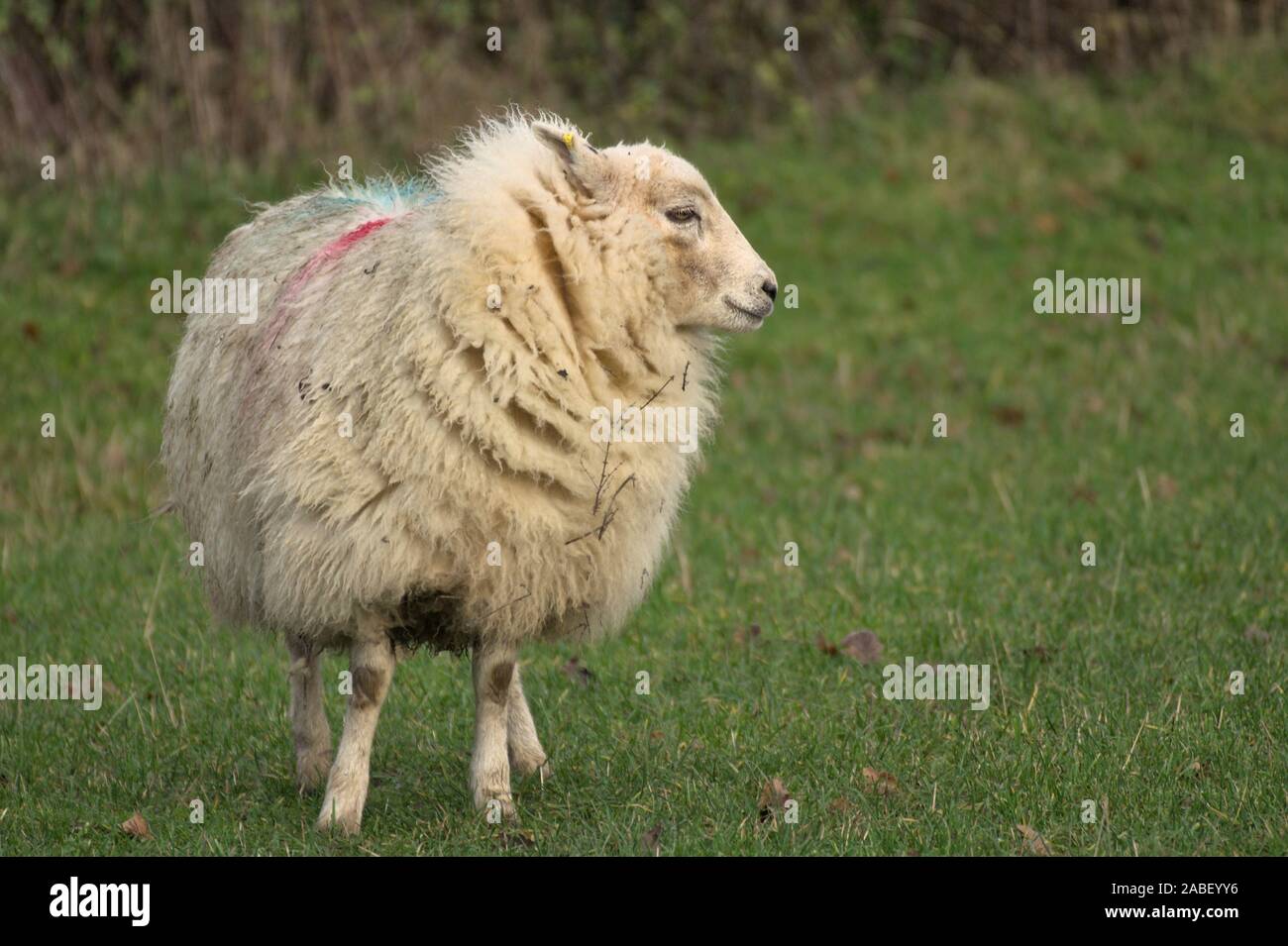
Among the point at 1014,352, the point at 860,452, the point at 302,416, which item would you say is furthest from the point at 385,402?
the point at 1014,352

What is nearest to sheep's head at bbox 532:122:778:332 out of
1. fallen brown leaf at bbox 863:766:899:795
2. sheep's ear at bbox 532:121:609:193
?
sheep's ear at bbox 532:121:609:193

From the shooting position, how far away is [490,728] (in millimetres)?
4836

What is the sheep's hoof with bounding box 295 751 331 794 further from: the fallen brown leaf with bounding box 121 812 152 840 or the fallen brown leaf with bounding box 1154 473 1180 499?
the fallen brown leaf with bounding box 1154 473 1180 499

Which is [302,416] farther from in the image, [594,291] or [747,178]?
[747,178]

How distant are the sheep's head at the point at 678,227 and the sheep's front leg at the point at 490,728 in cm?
107

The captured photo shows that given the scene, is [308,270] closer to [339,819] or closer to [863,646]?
[339,819]

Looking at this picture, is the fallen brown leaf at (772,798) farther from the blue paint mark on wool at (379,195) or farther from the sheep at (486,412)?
the blue paint mark on wool at (379,195)

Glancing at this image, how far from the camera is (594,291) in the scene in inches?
179

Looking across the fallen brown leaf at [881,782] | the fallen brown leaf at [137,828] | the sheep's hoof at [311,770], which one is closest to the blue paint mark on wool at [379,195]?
the sheep's hoof at [311,770]

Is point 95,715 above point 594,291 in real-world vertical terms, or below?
below

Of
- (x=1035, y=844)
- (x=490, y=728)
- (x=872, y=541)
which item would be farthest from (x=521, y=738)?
(x=872, y=541)

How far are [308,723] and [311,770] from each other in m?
0.14
